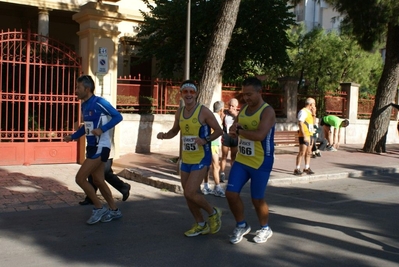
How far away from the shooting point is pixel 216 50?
35.7 feet

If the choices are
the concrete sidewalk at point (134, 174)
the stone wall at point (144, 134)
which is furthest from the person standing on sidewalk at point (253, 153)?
the stone wall at point (144, 134)

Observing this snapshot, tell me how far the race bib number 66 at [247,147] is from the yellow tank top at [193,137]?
43cm

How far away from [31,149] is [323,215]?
6809mm

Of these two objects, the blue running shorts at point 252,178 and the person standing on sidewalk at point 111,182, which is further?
the person standing on sidewalk at point 111,182

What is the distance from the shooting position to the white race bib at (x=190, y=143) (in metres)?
5.76

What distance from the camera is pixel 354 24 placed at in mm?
15633

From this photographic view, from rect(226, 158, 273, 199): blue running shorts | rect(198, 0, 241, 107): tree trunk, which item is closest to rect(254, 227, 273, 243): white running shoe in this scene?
rect(226, 158, 273, 199): blue running shorts

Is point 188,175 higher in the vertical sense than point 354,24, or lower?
lower

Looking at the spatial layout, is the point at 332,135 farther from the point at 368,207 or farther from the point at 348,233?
the point at 348,233

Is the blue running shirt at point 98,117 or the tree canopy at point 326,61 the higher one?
the tree canopy at point 326,61

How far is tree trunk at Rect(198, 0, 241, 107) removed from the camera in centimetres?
1084

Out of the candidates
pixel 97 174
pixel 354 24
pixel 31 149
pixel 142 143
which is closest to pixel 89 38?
pixel 31 149

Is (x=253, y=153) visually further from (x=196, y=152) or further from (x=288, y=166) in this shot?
(x=288, y=166)

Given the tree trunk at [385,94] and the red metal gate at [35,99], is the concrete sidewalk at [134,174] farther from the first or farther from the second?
the tree trunk at [385,94]
